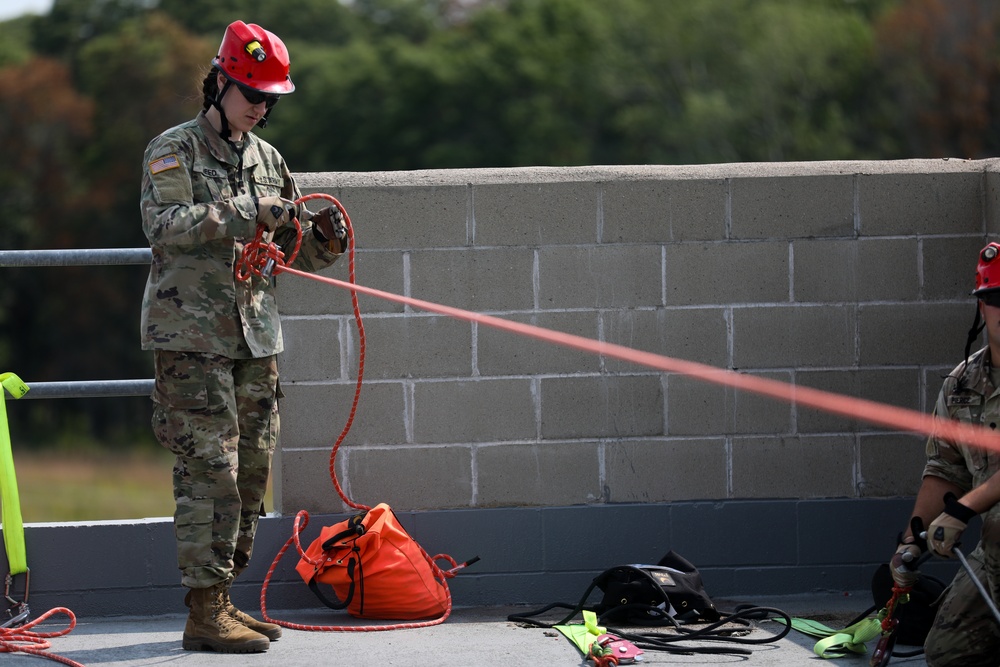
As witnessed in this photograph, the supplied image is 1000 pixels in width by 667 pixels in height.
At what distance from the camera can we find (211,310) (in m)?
4.28

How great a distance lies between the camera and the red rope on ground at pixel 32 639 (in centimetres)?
435

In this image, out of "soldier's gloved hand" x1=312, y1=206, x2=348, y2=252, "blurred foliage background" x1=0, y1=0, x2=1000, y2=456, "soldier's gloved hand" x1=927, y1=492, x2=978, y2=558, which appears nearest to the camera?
"soldier's gloved hand" x1=927, y1=492, x2=978, y2=558

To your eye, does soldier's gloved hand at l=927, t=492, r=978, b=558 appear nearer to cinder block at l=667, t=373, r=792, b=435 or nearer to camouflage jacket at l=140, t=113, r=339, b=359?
cinder block at l=667, t=373, r=792, b=435

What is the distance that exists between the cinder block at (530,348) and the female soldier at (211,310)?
3.22 feet

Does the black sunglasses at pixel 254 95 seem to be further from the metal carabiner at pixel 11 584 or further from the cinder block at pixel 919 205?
the cinder block at pixel 919 205

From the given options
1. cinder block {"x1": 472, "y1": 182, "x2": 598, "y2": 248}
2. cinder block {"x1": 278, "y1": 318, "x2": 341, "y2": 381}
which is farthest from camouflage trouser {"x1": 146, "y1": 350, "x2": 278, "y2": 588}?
cinder block {"x1": 472, "y1": 182, "x2": 598, "y2": 248}

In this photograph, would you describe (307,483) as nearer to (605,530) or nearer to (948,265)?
(605,530)

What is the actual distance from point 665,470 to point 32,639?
241 cm

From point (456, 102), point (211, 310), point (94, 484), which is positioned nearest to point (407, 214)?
point (211, 310)

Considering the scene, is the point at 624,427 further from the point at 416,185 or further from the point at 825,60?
the point at 825,60

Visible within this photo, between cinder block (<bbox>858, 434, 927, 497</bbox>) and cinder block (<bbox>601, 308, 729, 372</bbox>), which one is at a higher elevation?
cinder block (<bbox>601, 308, 729, 372</bbox>)

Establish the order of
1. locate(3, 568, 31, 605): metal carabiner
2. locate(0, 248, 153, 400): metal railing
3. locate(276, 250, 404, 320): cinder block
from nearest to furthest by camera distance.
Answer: locate(0, 248, 153, 400): metal railing < locate(3, 568, 31, 605): metal carabiner < locate(276, 250, 404, 320): cinder block

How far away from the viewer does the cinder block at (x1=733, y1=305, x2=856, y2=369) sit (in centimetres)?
520

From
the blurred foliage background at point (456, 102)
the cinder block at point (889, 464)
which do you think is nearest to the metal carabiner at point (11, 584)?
the cinder block at point (889, 464)
